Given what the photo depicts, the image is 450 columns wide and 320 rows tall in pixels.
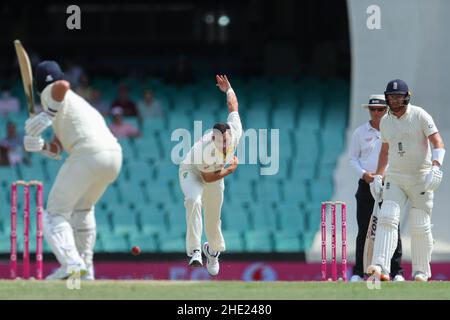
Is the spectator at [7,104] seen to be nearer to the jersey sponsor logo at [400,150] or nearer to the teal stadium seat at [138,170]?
the teal stadium seat at [138,170]

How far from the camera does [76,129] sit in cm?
919

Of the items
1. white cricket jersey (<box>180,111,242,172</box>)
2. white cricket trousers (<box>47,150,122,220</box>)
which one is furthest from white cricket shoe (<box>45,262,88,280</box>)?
white cricket jersey (<box>180,111,242,172</box>)

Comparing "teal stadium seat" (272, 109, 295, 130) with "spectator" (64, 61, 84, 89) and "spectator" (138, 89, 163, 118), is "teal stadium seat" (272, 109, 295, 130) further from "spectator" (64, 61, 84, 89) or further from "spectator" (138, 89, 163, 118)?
"spectator" (64, 61, 84, 89)

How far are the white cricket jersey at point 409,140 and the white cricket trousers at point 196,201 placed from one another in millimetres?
1420

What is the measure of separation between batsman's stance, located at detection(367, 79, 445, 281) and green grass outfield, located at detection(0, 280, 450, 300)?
0.60 meters

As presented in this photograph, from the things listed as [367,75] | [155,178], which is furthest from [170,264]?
[367,75]

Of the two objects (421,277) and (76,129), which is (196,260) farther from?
(76,129)

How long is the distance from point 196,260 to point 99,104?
29.7 ft

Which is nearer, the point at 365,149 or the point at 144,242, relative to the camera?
the point at 365,149

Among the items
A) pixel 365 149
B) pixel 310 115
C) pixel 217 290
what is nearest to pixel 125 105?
pixel 310 115

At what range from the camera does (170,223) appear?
17.2 m

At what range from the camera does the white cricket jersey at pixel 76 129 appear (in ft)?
30.1

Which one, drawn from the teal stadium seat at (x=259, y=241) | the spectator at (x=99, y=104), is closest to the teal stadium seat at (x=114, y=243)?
the teal stadium seat at (x=259, y=241)

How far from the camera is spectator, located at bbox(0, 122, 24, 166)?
724 inches
